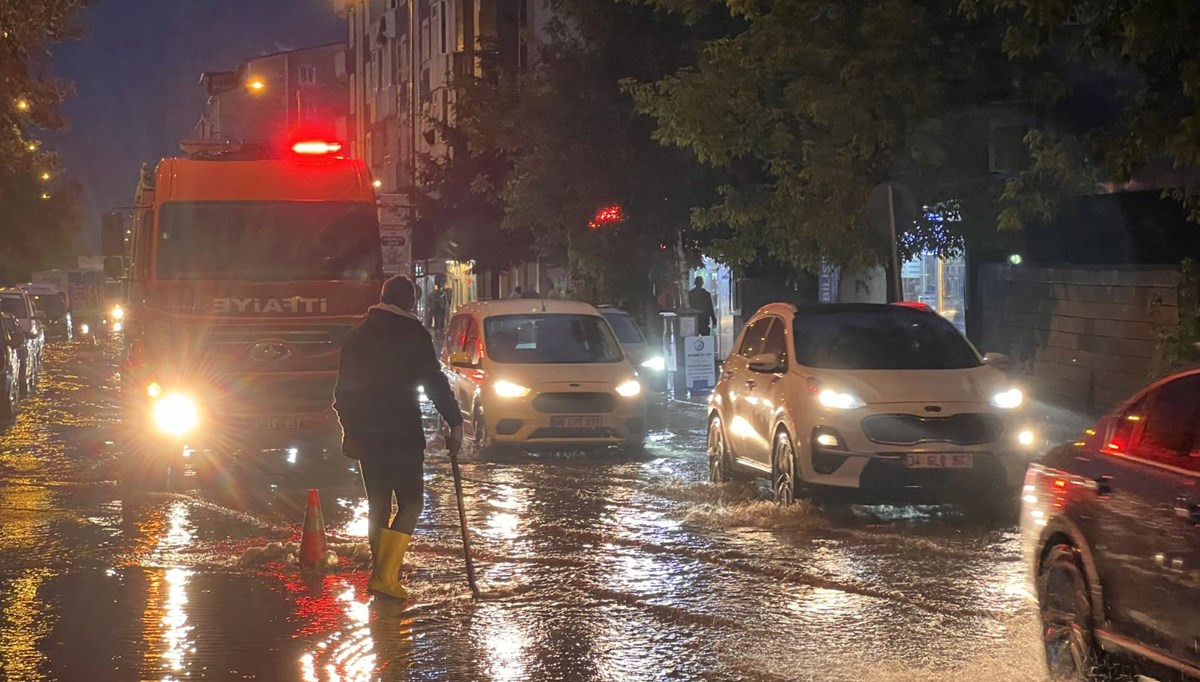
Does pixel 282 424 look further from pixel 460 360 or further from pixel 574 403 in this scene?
pixel 574 403

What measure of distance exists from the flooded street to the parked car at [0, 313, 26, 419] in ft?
25.5

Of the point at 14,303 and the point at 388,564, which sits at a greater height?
the point at 14,303

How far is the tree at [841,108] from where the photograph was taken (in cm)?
1853

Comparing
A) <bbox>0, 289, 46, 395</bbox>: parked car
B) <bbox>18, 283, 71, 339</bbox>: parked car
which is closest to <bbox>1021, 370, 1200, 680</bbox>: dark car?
<bbox>0, 289, 46, 395</bbox>: parked car

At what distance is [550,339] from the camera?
778 inches

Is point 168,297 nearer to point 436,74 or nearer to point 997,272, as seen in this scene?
point 997,272

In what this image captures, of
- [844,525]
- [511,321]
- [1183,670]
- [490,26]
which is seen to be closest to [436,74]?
[490,26]

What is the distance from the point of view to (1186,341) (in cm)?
1756

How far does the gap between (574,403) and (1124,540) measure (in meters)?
12.0

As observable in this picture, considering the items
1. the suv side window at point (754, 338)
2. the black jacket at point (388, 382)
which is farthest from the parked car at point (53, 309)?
the black jacket at point (388, 382)

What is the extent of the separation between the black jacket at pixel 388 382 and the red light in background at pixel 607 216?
65.5 feet

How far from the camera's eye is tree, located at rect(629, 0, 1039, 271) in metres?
18.5

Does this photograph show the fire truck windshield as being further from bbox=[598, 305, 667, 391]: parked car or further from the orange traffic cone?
bbox=[598, 305, 667, 391]: parked car

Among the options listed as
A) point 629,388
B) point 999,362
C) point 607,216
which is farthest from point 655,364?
point 999,362
